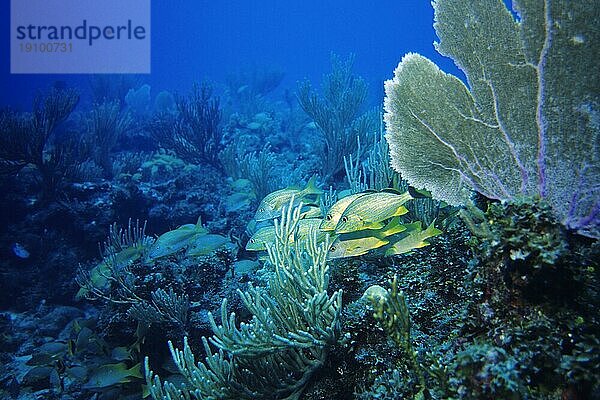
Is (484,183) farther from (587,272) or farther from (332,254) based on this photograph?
(332,254)

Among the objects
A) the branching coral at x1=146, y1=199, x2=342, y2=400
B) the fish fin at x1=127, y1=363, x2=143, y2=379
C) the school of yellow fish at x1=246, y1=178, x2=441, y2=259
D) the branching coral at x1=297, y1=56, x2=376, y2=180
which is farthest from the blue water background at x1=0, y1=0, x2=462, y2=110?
the branching coral at x1=146, y1=199, x2=342, y2=400

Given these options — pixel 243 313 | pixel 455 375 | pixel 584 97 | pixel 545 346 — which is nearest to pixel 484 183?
pixel 584 97

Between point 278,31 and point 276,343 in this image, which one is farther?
point 278,31

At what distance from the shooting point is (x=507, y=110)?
2268 millimetres

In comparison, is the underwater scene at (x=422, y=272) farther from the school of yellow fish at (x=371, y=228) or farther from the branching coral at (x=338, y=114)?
the branching coral at (x=338, y=114)

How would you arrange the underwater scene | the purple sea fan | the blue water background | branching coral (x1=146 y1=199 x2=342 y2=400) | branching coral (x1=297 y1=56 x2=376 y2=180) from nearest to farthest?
1. the underwater scene
2. the purple sea fan
3. branching coral (x1=146 y1=199 x2=342 y2=400)
4. branching coral (x1=297 y1=56 x2=376 y2=180)
5. the blue water background

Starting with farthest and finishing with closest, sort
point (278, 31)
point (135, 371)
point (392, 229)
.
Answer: point (278, 31) → point (135, 371) → point (392, 229)

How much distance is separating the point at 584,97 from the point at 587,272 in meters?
0.95

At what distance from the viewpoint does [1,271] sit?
7.57m

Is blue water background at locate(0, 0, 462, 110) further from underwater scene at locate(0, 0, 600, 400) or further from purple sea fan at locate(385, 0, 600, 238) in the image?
purple sea fan at locate(385, 0, 600, 238)

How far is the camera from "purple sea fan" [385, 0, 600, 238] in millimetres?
1980

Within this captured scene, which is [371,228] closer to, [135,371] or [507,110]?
[507,110]

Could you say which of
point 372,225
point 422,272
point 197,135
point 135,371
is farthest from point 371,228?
point 197,135

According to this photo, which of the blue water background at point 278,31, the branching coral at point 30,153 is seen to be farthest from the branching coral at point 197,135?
the blue water background at point 278,31
